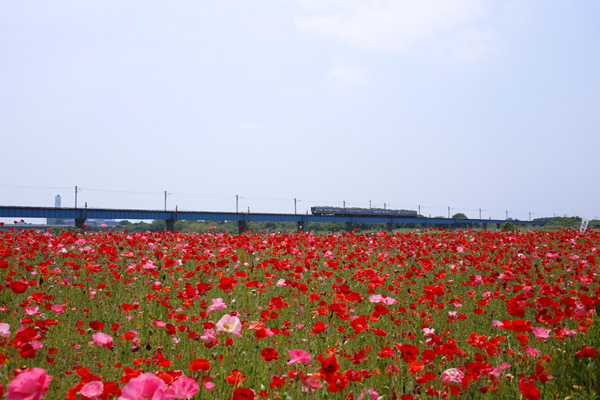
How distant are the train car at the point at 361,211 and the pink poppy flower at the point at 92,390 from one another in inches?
2136

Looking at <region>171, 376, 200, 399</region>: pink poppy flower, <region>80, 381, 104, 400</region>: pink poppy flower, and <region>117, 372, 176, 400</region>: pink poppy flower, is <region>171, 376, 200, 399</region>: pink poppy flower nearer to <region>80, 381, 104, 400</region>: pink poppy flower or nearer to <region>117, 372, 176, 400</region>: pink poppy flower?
<region>117, 372, 176, 400</region>: pink poppy flower

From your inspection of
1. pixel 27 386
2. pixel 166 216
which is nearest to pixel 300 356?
pixel 27 386

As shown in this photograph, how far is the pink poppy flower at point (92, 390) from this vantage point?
1611 millimetres

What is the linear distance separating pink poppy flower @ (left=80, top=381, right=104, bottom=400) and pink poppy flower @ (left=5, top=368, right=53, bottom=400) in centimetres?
26

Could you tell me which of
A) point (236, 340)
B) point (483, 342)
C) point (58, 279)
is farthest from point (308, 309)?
point (58, 279)

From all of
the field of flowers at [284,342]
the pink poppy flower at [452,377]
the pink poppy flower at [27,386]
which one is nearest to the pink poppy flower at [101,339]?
the field of flowers at [284,342]

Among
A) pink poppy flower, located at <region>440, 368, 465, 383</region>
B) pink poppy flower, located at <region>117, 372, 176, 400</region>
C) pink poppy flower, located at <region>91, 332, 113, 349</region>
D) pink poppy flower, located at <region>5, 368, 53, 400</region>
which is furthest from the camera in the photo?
pink poppy flower, located at <region>91, 332, 113, 349</region>

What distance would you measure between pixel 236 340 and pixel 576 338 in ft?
9.74

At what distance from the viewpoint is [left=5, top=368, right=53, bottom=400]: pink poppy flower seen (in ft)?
4.36

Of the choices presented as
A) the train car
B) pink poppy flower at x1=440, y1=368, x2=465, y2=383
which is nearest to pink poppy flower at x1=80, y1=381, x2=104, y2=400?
pink poppy flower at x1=440, y1=368, x2=465, y2=383

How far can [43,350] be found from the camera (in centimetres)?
342

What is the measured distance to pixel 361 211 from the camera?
61.0 metres

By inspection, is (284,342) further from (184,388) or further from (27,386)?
(27,386)

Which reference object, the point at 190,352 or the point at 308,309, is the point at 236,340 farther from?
the point at 308,309
